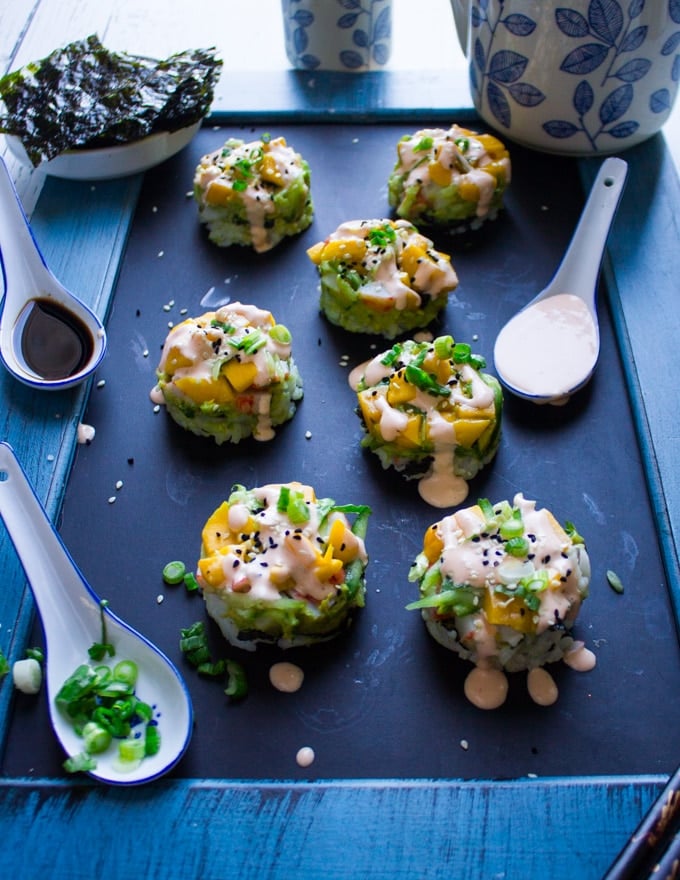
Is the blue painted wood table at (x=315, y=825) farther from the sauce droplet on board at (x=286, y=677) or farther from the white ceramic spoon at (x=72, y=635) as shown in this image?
the sauce droplet on board at (x=286, y=677)

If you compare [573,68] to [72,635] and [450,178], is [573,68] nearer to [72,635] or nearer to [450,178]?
[450,178]

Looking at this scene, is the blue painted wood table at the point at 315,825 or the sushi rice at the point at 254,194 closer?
the blue painted wood table at the point at 315,825

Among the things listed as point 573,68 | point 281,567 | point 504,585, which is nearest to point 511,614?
point 504,585

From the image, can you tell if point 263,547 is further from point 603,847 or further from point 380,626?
point 603,847

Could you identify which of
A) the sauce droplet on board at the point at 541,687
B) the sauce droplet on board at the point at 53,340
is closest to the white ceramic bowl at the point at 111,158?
the sauce droplet on board at the point at 53,340

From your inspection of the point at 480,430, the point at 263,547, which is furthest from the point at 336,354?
the point at 263,547

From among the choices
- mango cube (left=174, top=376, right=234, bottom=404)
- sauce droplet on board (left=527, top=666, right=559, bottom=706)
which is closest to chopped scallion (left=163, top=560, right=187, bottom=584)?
mango cube (left=174, top=376, right=234, bottom=404)
